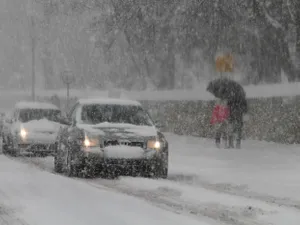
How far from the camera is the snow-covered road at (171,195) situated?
31.7 ft

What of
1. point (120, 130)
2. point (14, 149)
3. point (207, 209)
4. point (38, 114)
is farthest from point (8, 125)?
point (207, 209)

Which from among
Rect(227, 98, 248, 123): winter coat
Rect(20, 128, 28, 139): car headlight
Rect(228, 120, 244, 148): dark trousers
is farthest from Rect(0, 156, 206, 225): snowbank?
Rect(227, 98, 248, 123): winter coat

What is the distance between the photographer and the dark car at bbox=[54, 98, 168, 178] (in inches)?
598

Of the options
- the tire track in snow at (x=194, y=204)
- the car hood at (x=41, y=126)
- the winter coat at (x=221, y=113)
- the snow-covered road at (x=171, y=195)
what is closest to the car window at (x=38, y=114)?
the car hood at (x=41, y=126)

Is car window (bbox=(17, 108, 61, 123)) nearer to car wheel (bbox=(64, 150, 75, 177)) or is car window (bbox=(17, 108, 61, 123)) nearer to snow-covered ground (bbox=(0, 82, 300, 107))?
snow-covered ground (bbox=(0, 82, 300, 107))

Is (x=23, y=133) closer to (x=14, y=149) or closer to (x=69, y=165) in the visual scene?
(x=14, y=149)

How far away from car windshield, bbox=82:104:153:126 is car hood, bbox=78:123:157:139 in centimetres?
63

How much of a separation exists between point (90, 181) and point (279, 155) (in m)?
7.64

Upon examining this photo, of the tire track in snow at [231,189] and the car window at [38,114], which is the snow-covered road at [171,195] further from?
the car window at [38,114]

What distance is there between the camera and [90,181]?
1480cm

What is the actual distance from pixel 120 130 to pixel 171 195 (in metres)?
3.48

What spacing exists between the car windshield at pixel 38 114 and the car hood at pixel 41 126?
1.94ft

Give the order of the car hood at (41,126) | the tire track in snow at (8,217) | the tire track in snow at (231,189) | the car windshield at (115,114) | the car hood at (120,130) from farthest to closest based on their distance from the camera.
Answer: the car hood at (41,126) → the car windshield at (115,114) → the car hood at (120,130) → the tire track in snow at (231,189) → the tire track in snow at (8,217)

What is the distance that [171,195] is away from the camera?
40.3ft
